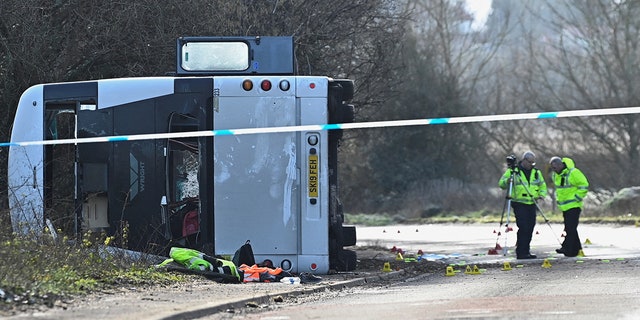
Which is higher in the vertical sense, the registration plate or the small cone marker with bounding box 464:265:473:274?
the registration plate

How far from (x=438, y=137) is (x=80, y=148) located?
32203 millimetres

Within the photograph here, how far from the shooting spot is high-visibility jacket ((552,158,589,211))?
20.2 m

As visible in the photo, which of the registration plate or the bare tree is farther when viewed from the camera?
the bare tree

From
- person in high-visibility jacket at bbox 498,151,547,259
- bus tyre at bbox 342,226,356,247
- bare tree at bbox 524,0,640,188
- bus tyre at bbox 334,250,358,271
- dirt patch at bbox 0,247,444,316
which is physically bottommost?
dirt patch at bbox 0,247,444,316

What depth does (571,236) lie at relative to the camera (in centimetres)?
2002

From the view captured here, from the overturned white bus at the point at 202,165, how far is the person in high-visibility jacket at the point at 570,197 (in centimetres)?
639

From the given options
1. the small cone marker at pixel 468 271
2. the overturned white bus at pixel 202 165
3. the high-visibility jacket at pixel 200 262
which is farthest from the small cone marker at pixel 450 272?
the high-visibility jacket at pixel 200 262

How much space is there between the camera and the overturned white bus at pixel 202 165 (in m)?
14.8

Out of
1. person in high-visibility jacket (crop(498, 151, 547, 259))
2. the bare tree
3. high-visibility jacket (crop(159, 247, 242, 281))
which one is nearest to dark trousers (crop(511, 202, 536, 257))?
person in high-visibility jacket (crop(498, 151, 547, 259))

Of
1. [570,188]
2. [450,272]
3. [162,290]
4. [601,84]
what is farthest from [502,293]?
[601,84]

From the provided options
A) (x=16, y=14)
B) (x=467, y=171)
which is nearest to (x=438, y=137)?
(x=467, y=171)

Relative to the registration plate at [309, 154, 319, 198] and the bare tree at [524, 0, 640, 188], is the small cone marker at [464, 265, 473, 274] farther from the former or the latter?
the bare tree at [524, 0, 640, 188]

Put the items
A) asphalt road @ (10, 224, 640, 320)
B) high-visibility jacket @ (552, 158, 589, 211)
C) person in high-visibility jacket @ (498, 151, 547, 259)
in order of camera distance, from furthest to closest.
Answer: high-visibility jacket @ (552, 158, 589, 211) < person in high-visibility jacket @ (498, 151, 547, 259) < asphalt road @ (10, 224, 640, 320)

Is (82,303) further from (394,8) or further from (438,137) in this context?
(438,137)
